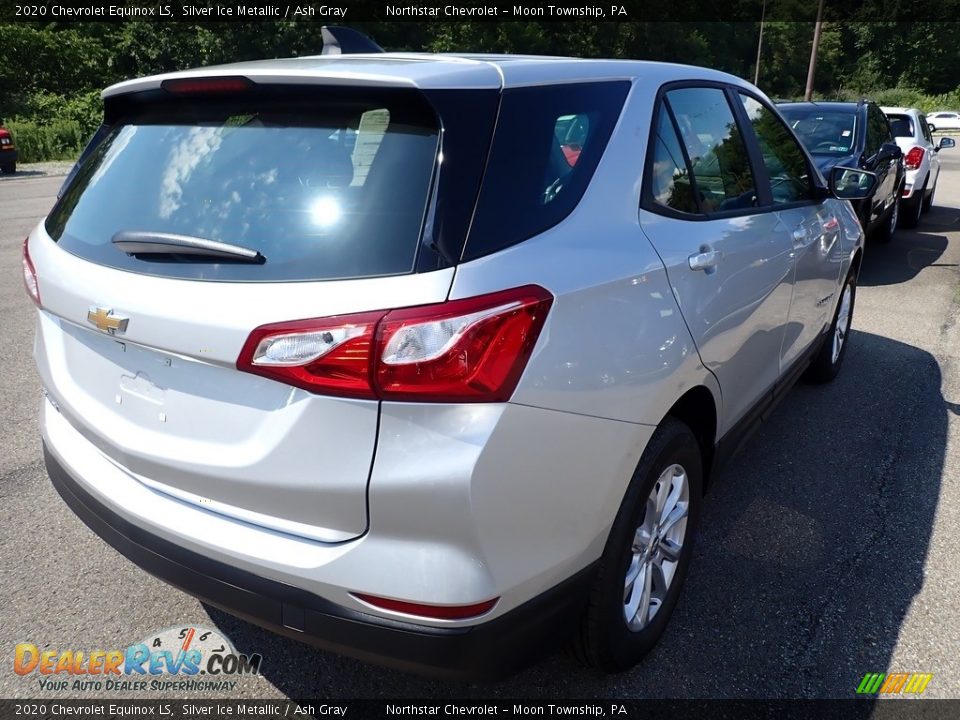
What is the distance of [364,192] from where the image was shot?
172cm

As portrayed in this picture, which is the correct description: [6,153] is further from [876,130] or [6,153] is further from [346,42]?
[346,42]

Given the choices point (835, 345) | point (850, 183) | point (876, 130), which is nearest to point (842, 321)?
point (835, 345)

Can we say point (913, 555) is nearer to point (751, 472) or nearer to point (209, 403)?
point (751, 472)

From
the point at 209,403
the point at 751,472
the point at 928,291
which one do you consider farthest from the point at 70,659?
the point at 928,291

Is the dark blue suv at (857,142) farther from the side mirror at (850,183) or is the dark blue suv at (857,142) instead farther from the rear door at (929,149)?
the side mirror at (850,183)

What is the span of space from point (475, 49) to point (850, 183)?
Result: 49.8 m

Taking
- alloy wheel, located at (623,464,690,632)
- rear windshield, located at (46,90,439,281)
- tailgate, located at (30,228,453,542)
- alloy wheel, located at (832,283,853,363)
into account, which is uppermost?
rear windshield, located at (46,90,439,281)

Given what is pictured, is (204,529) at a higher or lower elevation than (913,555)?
higher

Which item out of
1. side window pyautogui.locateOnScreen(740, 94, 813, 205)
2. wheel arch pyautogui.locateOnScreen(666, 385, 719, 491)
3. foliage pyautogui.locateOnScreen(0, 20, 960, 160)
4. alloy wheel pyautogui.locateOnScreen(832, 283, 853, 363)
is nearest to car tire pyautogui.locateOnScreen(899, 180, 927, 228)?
alloy wheel pyautogui.locateOnScreen(832, 283, 853, 363)

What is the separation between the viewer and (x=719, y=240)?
254cm

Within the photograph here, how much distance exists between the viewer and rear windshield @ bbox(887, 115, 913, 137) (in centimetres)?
1076

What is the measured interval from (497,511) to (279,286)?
2.22 feet

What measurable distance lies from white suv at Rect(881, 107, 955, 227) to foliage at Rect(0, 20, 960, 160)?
75.6ft

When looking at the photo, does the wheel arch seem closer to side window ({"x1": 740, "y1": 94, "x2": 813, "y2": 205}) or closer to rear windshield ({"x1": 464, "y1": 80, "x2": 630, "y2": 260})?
rear windshield ({"x1": 464, "y1": 80, "x2": 630, "y2": 260})
